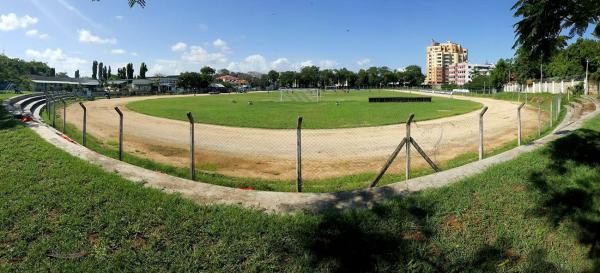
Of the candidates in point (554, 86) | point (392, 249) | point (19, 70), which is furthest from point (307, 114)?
point (19, 70)

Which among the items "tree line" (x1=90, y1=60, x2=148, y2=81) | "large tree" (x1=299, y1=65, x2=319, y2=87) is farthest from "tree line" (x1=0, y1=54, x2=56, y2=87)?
"large tree" (x1=299, y1=65, x2=319, y2=87)

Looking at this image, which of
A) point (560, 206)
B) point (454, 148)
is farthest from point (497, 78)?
point (560, 206)

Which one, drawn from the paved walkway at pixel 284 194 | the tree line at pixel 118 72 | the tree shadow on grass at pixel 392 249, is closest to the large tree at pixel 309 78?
the tree line at pixel 118 72

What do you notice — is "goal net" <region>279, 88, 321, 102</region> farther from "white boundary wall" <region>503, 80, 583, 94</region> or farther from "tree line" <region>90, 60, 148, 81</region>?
"tree line" <region>90, 60, 148, 81</region>

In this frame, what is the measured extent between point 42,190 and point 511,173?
860cm

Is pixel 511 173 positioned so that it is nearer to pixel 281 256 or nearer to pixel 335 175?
pixel 335 175

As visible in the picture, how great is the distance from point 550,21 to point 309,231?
17.2 ft

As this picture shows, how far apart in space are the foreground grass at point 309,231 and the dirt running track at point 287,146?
165 inches

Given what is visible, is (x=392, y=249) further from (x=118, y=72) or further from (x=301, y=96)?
(x=118, y=72)

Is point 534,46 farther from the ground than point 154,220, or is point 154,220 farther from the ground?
point 534,46

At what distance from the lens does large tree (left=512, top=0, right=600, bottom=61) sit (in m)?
5.81

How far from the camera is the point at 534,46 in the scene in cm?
666

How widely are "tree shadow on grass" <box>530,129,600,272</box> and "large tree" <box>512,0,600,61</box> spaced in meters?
2.25

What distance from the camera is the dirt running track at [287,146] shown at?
10.9 meters
